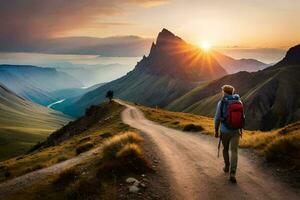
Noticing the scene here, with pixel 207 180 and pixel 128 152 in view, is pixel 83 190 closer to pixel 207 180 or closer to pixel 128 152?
pixel 128 152

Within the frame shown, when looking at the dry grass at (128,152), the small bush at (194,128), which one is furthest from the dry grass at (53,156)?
the dry grass at (128,152)

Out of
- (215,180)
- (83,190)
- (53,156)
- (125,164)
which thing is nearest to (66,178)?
(83,190)

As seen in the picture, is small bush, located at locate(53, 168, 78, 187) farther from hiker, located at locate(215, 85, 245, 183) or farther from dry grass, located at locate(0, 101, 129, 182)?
dry grass, located at locate(0, 101, 129, 182)

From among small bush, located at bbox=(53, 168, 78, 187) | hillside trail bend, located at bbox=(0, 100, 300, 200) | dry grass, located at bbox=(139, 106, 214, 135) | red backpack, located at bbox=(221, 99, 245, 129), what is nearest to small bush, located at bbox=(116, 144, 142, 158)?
hillside trail bend, located at bbox=(0, 100, 300, 200)

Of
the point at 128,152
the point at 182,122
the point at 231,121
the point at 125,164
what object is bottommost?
the point at 182,122

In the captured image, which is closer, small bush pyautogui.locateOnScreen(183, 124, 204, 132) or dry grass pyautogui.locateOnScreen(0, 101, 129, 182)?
dry grass pyautogui.locateOnScreen(0, 101, 129, 182)

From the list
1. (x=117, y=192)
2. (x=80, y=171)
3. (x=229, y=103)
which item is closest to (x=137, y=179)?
(x=117, y=192)

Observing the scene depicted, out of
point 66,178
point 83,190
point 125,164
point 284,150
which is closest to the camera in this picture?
point 83,190

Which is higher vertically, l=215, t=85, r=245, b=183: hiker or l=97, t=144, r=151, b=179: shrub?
l=215, t=85, r=245, b=183: hiker

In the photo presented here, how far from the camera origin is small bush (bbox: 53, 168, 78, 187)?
16.8 meters

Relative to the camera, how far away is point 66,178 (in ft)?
56.2

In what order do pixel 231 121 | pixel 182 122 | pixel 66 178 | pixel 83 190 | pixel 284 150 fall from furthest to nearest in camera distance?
pixel 182 122 → pixel 284 150 → pixel 66 178 → pixel 231 121 → pixel 83 190

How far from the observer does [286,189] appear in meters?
14.2

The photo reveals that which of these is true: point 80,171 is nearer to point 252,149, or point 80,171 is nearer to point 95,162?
point 95,162
